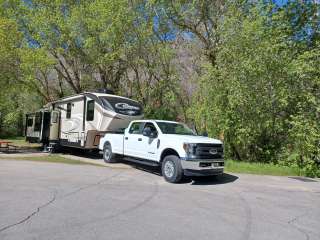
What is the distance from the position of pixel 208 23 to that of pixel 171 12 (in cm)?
236

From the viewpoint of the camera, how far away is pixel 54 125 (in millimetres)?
20453

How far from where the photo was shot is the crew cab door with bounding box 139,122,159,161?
40.8 feet

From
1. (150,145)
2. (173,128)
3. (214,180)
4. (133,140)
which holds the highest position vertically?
(173,128)

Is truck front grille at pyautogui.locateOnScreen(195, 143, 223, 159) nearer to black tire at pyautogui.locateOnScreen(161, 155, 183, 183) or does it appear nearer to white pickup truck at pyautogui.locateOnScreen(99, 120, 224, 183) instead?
white pickup truck at pyautogui.locateOnScreen(99, 120, 224, 183)

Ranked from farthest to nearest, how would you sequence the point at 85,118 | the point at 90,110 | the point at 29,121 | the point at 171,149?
the point at 29,121
the point at 85,118
the point at 90,110
the point at 171,149

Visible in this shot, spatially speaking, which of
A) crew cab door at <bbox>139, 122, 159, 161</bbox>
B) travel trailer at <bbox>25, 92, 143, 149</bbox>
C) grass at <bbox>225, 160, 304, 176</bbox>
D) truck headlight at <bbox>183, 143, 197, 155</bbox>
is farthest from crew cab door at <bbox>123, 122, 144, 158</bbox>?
grass at <bbox>225, 160, 304, 176</bbox>

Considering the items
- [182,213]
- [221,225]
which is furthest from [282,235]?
[182,213]

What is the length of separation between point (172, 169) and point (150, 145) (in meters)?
1.61

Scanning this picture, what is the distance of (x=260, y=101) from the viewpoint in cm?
1562

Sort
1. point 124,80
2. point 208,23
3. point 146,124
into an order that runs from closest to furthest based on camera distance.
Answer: point 146,124, point 208,23, point 124,80

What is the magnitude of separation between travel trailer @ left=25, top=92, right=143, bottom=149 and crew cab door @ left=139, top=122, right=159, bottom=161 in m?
3.69

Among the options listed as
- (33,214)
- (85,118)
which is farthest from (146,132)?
(33,214)

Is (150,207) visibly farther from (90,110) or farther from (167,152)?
(90,110)

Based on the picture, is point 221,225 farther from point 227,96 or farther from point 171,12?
point 171,12
